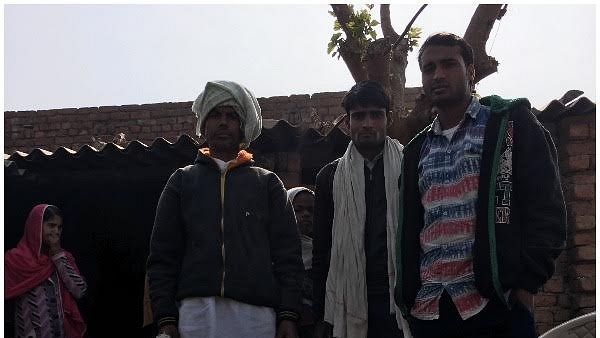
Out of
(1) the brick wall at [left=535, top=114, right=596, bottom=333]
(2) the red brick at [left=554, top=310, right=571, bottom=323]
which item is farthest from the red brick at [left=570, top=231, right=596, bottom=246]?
(2) the red brick at [left=554, top=310, right=571, bottom=323]

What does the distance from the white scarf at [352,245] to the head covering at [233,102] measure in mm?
422

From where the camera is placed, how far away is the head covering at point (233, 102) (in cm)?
276

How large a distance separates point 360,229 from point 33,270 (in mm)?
2718

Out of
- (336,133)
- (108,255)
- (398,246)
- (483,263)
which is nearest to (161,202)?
(398,246)

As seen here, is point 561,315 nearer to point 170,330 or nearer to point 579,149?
point 579,149

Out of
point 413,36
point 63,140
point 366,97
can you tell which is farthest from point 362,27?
point 63,140

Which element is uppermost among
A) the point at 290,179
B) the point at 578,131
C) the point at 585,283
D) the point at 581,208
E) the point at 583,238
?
the point at 578,131

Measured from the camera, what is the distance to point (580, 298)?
4.69m

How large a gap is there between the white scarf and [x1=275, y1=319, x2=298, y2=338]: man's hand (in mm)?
247

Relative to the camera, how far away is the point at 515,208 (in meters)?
2.04

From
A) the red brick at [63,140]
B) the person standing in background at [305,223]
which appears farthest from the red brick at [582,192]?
the red brick at [63,140]

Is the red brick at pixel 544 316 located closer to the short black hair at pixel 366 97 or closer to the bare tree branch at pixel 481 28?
the bare tree branch at pixel 481 28

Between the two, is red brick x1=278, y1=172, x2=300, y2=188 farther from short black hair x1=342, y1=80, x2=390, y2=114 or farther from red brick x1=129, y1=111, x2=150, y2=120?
red brick x1=129, y1=111, x2=150, y2=120

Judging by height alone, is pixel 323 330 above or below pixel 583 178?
below
